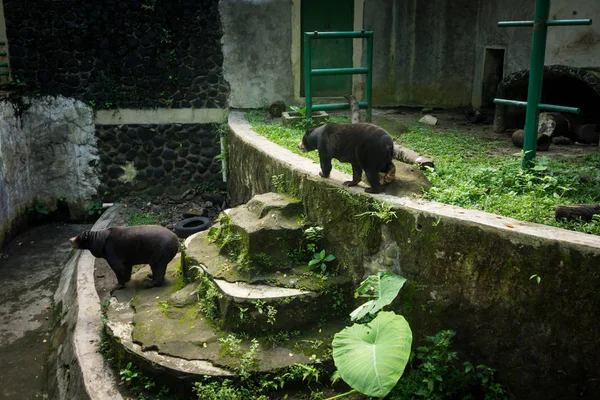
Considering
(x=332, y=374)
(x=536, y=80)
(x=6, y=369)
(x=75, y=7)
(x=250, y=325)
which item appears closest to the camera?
(x=332, y=374)

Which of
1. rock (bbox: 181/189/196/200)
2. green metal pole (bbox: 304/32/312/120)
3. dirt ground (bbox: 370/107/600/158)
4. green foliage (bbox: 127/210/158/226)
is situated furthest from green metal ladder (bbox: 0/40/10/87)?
dirt ground (bbox: 370/107/600/158)

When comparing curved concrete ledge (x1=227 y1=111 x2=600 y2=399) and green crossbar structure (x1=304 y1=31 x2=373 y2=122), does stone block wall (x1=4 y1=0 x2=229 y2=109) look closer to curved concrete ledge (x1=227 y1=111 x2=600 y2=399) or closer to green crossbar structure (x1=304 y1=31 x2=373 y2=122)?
green crossbar structure (x1=304 y1=31 x2=373 y2=122)

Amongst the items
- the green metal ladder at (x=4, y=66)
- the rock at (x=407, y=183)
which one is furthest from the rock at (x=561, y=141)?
the green metal ladder at (x=4, y=66)

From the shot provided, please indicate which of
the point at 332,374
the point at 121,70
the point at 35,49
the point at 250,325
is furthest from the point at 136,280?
the point at 35,49

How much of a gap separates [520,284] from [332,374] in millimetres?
1755

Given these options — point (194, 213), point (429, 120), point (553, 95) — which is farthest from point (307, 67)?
point (553, 95)

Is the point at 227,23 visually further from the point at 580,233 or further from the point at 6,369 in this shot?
the point at 580,233

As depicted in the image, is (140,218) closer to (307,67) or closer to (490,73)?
(307,67)

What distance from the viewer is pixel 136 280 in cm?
698

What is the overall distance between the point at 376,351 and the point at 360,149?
2013 millimetres

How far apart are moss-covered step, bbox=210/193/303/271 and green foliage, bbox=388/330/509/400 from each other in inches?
68.3

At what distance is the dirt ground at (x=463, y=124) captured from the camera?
7.07 meters

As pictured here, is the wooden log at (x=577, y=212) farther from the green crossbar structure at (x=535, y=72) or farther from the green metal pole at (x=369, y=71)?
the green metal pole at (x=369, y=71)

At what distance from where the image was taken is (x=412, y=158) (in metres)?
6.36
